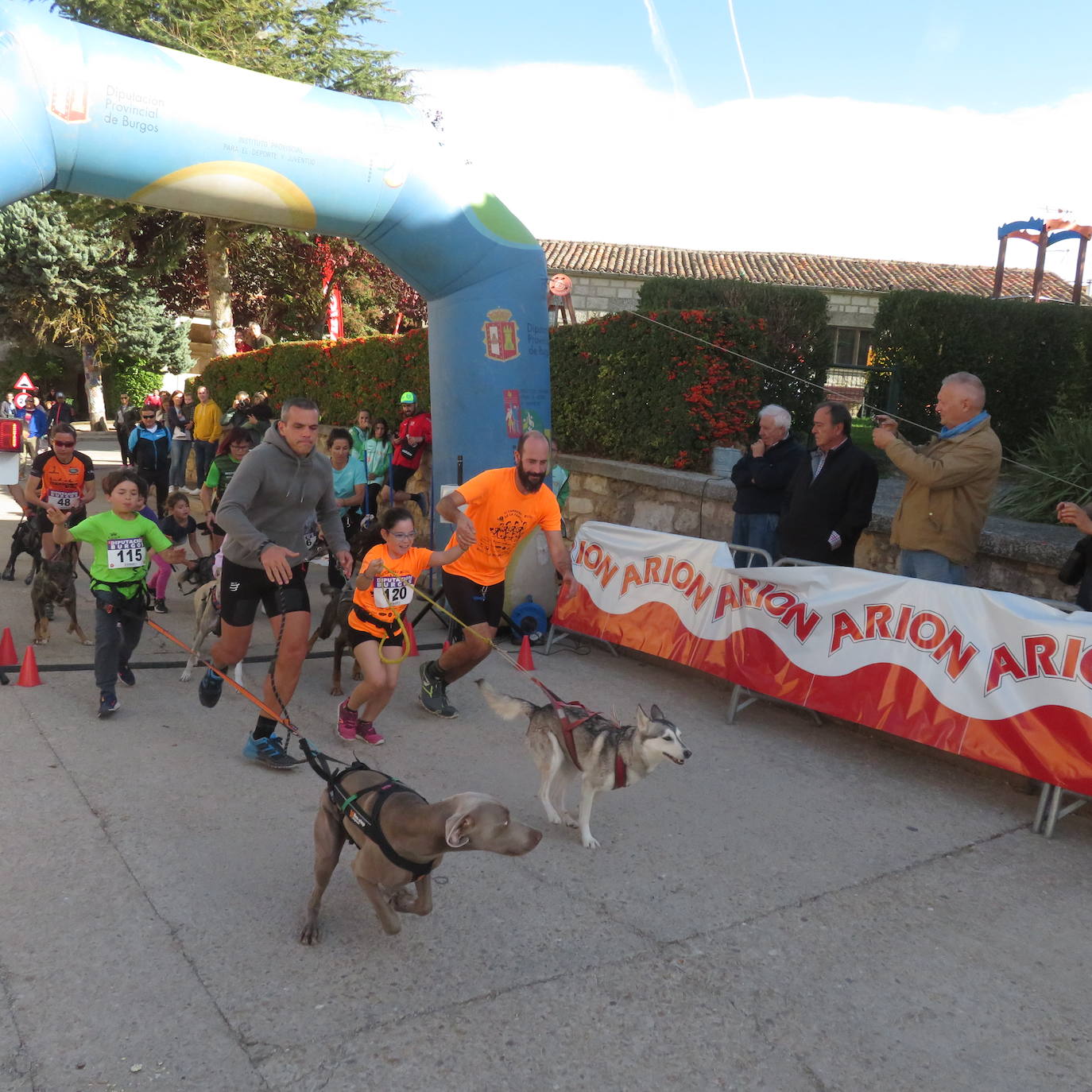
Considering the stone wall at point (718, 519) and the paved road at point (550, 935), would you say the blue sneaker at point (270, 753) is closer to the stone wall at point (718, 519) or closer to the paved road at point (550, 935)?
the paved road at point (550, 935)

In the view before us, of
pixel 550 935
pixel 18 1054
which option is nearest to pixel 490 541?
pixel 550 935

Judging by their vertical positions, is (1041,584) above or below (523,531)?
below

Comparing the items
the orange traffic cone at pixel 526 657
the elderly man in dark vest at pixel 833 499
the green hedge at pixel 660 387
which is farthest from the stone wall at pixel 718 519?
the orange traffic cone at pixel 526 657

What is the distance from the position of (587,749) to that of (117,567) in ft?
10.6

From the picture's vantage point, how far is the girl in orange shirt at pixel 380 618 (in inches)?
→ 219

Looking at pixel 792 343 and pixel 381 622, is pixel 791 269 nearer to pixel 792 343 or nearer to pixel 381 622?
pixel 792 343

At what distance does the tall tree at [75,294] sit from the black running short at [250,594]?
33.1 m

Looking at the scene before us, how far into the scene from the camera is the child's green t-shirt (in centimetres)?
588

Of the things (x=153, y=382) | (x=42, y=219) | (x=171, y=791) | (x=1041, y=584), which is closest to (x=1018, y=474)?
(x=1041, y=584)

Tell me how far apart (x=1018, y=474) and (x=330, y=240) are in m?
26.2

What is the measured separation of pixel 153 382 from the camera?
41500 millimetres

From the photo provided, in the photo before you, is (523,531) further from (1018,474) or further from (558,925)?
(1018,474)

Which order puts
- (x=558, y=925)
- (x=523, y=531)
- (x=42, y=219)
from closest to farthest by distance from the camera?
(x=558, y=925), (x=523, y=531), (x=42, y=219)

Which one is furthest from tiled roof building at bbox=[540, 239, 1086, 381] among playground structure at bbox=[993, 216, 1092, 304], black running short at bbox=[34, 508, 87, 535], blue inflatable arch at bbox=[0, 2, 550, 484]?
black running short at bbox=[34, 508, 87, 535]
